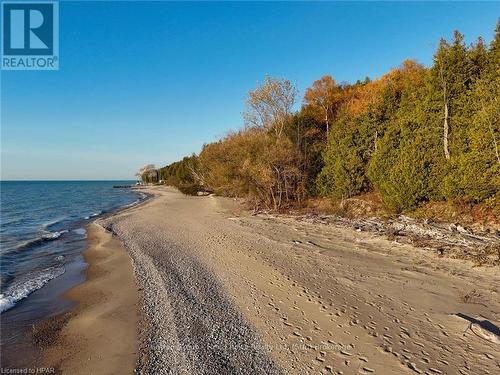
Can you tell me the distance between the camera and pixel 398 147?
17.5 metres

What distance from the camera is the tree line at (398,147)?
13508 mm

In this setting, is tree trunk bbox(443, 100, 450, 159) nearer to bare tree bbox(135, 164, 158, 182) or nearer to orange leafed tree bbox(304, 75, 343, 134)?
orange leafed tree bbox(304, 75, 343, 134)

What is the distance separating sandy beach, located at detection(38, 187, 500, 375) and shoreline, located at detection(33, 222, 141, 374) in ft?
0.11

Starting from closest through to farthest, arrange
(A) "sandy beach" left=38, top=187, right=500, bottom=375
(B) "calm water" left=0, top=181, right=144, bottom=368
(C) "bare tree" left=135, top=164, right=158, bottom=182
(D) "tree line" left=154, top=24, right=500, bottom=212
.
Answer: (A) "sandy beach" left=38, top=187, right=500, bottom=375
(B) "calm water" left=0, top=181, right=144, bottom=368
(D) "tree line" left=154, top=24, right=500, bottom=212
(C) "bare tree" left=135, top=164, right=158, bottom=182

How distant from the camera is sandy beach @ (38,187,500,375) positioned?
5520 mm

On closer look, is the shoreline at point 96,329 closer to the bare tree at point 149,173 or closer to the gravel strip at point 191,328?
the gravel strip at point 191,328

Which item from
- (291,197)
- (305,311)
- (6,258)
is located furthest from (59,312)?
(291,197)

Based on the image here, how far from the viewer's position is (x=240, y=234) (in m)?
16.4

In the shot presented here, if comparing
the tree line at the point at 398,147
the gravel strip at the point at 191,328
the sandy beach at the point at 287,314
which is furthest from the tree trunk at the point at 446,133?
the gravel strip at the point at 191,328

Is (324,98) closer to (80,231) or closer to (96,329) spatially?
(80,231)

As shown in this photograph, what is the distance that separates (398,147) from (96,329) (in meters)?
18.5

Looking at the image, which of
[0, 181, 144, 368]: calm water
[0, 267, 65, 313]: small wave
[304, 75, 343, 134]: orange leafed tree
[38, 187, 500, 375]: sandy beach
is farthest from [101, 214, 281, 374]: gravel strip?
[304, 75, 343, 134]: orange leafed tree

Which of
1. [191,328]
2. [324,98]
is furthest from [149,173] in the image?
[191,328]

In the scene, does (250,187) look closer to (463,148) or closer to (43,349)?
(463,148)
